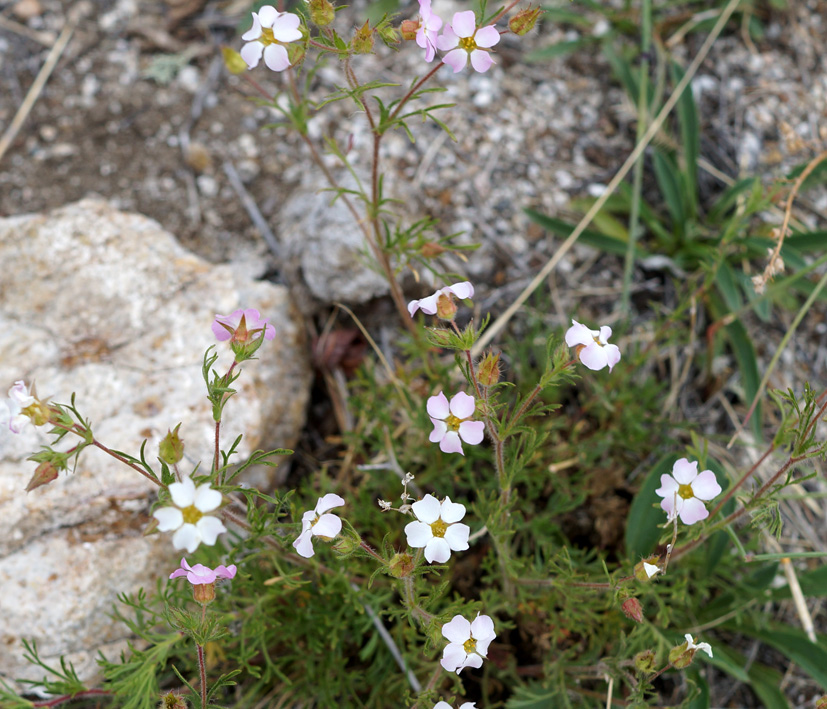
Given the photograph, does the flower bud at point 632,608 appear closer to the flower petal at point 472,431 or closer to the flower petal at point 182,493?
the flower petal at point 472,431

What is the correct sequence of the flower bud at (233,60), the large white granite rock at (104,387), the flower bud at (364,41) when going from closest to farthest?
the flower bud at (364,41) < the flower bud at (233,60) < the large white granite rock at (104,387)

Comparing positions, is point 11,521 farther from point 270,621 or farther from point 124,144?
point 124,144

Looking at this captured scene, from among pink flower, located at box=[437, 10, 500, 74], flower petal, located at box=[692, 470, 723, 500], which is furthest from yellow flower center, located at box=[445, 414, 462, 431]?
pink flower, located at box=[437, 10, 500, 74]

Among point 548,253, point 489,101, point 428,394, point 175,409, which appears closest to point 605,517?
point 428,394

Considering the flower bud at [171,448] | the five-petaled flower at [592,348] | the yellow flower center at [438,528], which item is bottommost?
the yellow flower center at [438,528]

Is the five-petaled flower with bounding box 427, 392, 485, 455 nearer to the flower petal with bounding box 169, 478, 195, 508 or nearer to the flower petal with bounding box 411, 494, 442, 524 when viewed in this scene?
the flower petal with bounding box 411, 494, 442, 524

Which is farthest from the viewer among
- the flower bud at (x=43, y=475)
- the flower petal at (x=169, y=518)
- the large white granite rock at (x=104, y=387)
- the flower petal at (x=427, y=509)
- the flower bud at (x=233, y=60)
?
the large white granite rock at (x=104, y=387)

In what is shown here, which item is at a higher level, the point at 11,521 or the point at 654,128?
the point at 654,128

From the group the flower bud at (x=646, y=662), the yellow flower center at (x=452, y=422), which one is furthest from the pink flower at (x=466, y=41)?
the flower bud at (x=646, y=662)
